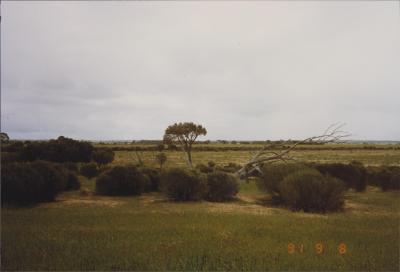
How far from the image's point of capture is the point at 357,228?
995 centimetres

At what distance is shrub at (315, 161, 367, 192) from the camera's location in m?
21.8

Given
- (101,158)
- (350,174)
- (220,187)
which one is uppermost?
(101,158)

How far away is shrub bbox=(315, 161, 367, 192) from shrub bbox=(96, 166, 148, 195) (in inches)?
449

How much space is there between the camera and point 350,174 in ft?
72.3

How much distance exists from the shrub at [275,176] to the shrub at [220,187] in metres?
1.74

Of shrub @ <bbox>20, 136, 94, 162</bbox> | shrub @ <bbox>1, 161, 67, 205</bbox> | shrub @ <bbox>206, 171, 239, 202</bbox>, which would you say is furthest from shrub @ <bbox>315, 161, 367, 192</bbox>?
shrub @ <bbox>20, 136, 94, 162</bbox>

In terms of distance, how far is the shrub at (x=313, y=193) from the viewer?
14459 mm

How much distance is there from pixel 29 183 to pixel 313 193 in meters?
11.2

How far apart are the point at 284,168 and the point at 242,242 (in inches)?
432

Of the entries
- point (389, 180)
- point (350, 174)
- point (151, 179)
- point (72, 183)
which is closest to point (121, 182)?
point (151, 179)

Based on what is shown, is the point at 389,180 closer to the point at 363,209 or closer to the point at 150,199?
the point at 363,209

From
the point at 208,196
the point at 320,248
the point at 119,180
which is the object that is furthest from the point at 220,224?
the point at 119,180

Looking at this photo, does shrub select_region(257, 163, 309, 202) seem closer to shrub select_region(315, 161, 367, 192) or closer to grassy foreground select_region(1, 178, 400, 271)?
shrub select_region(315, 161, 367, 192)
